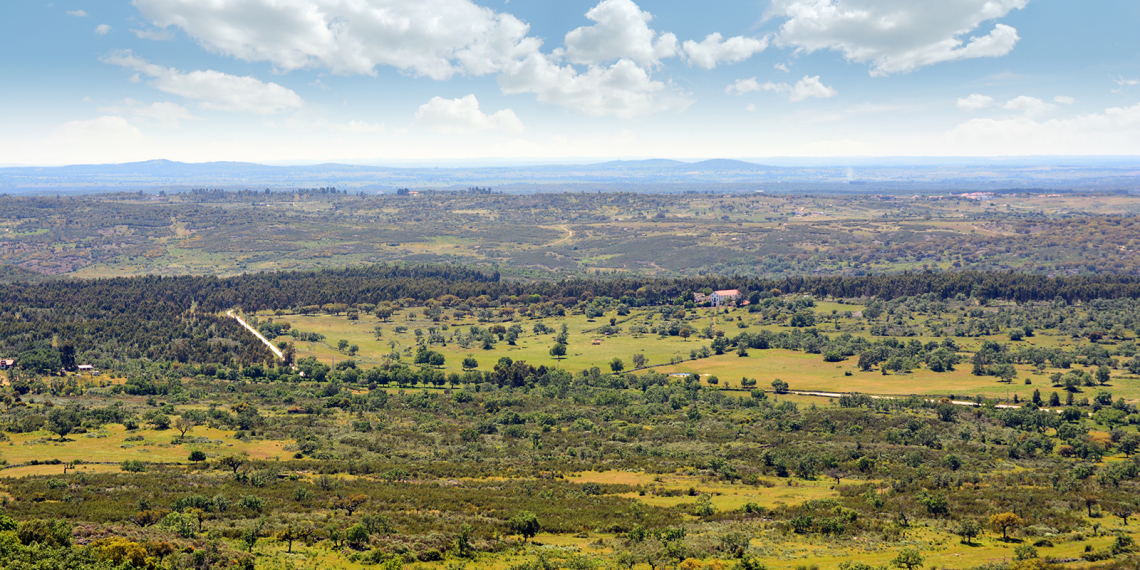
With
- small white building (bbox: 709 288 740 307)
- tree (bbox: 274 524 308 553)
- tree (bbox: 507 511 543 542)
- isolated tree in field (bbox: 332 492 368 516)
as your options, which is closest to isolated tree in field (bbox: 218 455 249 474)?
isolated tree in field (bbox: 332 492 368 516)

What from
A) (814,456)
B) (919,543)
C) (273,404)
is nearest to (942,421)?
(814,456)

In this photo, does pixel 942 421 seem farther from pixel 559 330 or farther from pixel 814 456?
pixel 559 330

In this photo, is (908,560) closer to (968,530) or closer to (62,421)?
(968,530)

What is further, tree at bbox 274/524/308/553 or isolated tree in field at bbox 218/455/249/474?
isolated tree in field at bbox 218/455/249/474

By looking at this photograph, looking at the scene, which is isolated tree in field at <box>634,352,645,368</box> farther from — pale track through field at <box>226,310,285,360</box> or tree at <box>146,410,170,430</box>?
tree at <box>146,410,170,430</box>

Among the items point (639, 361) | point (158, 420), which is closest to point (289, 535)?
point (158, 420)

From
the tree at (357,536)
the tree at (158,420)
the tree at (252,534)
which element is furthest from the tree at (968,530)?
the tree at (158,420)
